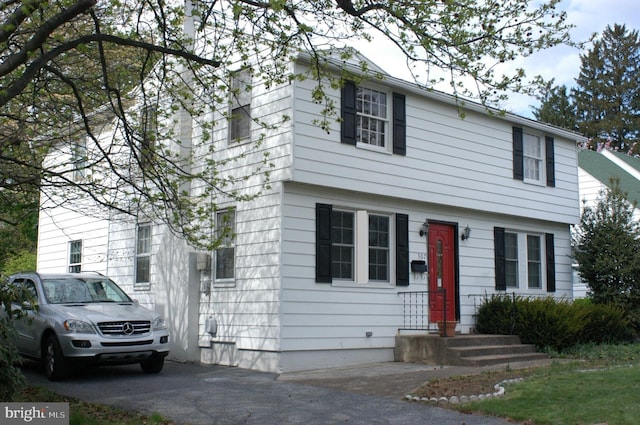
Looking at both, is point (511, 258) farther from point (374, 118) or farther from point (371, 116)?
point (371, 116)

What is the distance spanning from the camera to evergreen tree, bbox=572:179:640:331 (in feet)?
57.8

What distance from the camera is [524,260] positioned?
17.8 m

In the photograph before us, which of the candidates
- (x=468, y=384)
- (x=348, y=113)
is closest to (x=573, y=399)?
(x=468, y=384)

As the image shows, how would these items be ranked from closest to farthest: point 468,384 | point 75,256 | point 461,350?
1. point 468,384
2. point 461,350
3. point 75,256

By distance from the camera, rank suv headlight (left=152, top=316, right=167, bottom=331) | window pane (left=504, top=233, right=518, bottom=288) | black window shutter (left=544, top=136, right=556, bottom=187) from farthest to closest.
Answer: black window shutter (left=544, top=136, right=556, bottom=187)
window pane (left=504, top=233, right=518, bottom=288)
suv headlight (left=152, top=316, right=167, bottom=331)

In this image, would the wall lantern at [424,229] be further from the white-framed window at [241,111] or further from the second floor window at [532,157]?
the white-framed window at [241,111]

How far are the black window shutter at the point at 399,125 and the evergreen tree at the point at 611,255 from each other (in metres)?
6.70

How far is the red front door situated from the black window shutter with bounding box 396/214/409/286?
88 centimetres

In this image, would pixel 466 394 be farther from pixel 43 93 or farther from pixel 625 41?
pixel 625 41

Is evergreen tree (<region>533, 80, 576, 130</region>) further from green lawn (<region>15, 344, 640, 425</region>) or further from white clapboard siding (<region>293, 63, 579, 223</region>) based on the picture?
green lawn (<region>15, 344, 640, 425</region>)

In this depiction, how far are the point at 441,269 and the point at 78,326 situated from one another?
8.01 meters

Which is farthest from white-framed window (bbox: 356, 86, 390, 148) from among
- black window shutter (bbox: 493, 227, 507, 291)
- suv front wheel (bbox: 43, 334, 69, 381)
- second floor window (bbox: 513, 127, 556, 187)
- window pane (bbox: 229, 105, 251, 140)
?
suv front wheel (bbox: 43, 334, 69, 381)

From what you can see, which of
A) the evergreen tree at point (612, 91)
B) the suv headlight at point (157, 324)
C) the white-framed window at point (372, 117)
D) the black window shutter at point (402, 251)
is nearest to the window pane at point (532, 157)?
the black window shutter at point (402, 251)

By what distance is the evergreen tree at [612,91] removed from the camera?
46.6 meters
